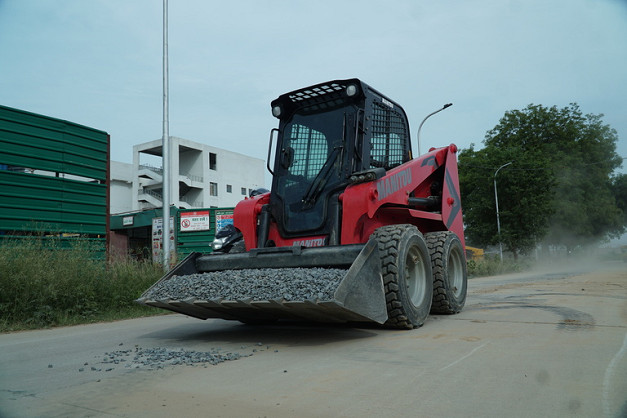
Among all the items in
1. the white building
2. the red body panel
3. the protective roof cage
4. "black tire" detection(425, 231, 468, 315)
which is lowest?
"black tire" detection(425, 231, 468, 315)

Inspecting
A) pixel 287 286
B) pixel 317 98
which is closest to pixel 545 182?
pixel 317 98

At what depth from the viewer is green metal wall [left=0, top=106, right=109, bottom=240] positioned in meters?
9.89

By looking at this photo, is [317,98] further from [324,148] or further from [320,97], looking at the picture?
[324,148]

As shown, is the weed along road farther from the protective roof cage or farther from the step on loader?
the protective roof cage

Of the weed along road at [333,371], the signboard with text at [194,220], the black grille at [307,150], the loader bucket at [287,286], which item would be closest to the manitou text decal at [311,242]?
the loader bucket at [287,286]

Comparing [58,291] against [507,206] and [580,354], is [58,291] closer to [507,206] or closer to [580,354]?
[580,354]

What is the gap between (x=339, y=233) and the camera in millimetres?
5770

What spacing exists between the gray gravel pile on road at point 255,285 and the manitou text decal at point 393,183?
128 centimetres

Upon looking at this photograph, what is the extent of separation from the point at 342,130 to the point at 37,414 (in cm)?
459

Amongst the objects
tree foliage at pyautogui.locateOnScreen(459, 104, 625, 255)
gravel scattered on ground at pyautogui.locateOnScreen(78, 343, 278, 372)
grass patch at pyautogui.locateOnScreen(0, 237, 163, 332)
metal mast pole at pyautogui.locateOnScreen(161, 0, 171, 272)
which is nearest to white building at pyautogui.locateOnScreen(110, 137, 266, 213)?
tree foliage at pyautogui.locateOnScreen(459, 104, 625, 255)

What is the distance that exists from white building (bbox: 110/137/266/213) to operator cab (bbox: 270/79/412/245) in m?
42.3

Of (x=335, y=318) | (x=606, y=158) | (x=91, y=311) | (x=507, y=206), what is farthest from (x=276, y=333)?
(x=606, y=158)

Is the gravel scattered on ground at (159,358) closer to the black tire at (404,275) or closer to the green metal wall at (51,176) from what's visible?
the black tire at (404,275)

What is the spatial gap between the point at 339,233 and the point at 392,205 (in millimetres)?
874
